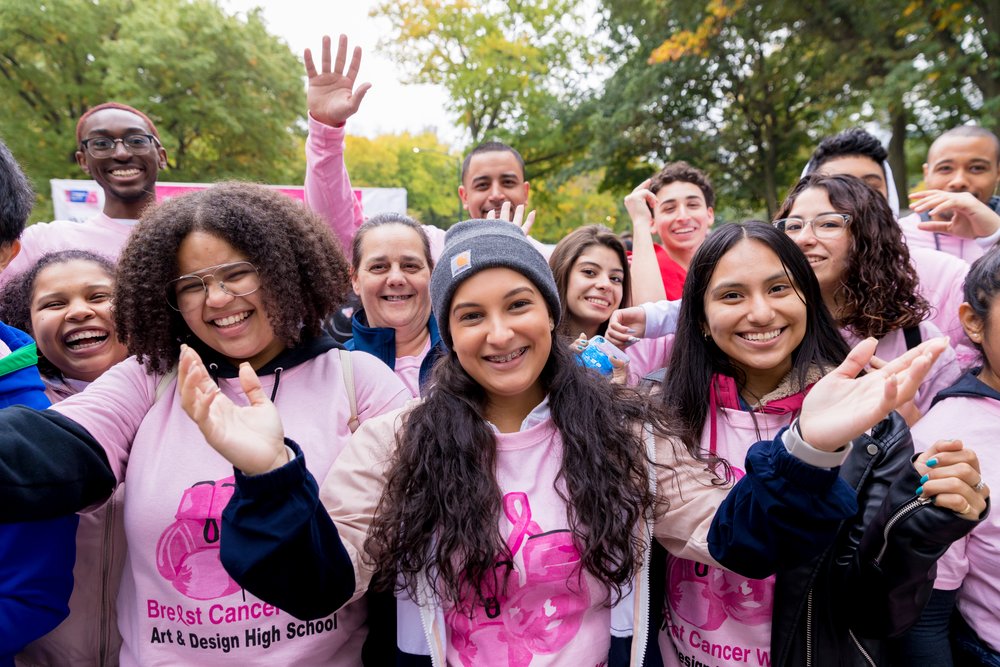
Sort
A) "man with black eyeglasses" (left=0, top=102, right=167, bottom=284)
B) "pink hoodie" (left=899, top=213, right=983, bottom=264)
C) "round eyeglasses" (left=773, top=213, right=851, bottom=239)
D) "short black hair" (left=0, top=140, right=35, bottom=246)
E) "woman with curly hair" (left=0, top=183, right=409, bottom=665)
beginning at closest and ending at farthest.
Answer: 1. "woman with curly hair" (left=0, top=183, right=409, bottom=665)
2. "short black hair" (left=0, top=140, right=35, bottom=246)
3. "round eyeglasses" (left=773, top=213, right=851, bottom=239)
4. "pink hoodie" (left=899, top=213, right=983, bottom=264)
5. "man with black eyeglasses" (left=0, top=102, right=167, bottom=284)

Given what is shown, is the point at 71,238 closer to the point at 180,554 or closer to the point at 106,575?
the point at 106,575

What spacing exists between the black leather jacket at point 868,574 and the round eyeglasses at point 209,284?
1.89m

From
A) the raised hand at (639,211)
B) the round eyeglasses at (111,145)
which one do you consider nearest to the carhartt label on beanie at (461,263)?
the raised hand at (639,211)

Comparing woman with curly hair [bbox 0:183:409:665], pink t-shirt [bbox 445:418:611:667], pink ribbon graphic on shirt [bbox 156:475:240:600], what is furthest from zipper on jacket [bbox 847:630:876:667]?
pink ribbon graphic on shirt [bbox 156:475:240:600]

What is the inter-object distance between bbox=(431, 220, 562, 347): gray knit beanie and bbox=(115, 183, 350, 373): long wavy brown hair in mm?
483

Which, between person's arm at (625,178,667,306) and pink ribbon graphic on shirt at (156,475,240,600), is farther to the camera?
person's arm at (625,178,667,306)

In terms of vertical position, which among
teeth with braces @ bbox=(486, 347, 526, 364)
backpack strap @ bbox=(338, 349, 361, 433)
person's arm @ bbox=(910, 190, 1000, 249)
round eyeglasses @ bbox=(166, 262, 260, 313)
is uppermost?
person's arm @ bbox=(910, 190, 1000, 249)

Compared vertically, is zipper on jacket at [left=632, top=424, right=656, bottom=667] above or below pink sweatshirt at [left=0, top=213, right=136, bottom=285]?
below

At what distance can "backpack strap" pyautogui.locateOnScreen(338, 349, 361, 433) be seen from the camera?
215cm

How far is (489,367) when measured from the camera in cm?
206

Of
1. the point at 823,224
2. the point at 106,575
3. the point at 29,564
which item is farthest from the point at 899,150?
the point at 29,564

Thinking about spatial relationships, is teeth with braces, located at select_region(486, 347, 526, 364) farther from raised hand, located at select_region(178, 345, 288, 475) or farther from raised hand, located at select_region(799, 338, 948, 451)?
raised hand, located at select_region(799, 338, 948, 451)

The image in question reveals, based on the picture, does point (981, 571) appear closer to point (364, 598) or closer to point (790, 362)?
point (790, 362)

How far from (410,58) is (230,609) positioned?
67.7ft
